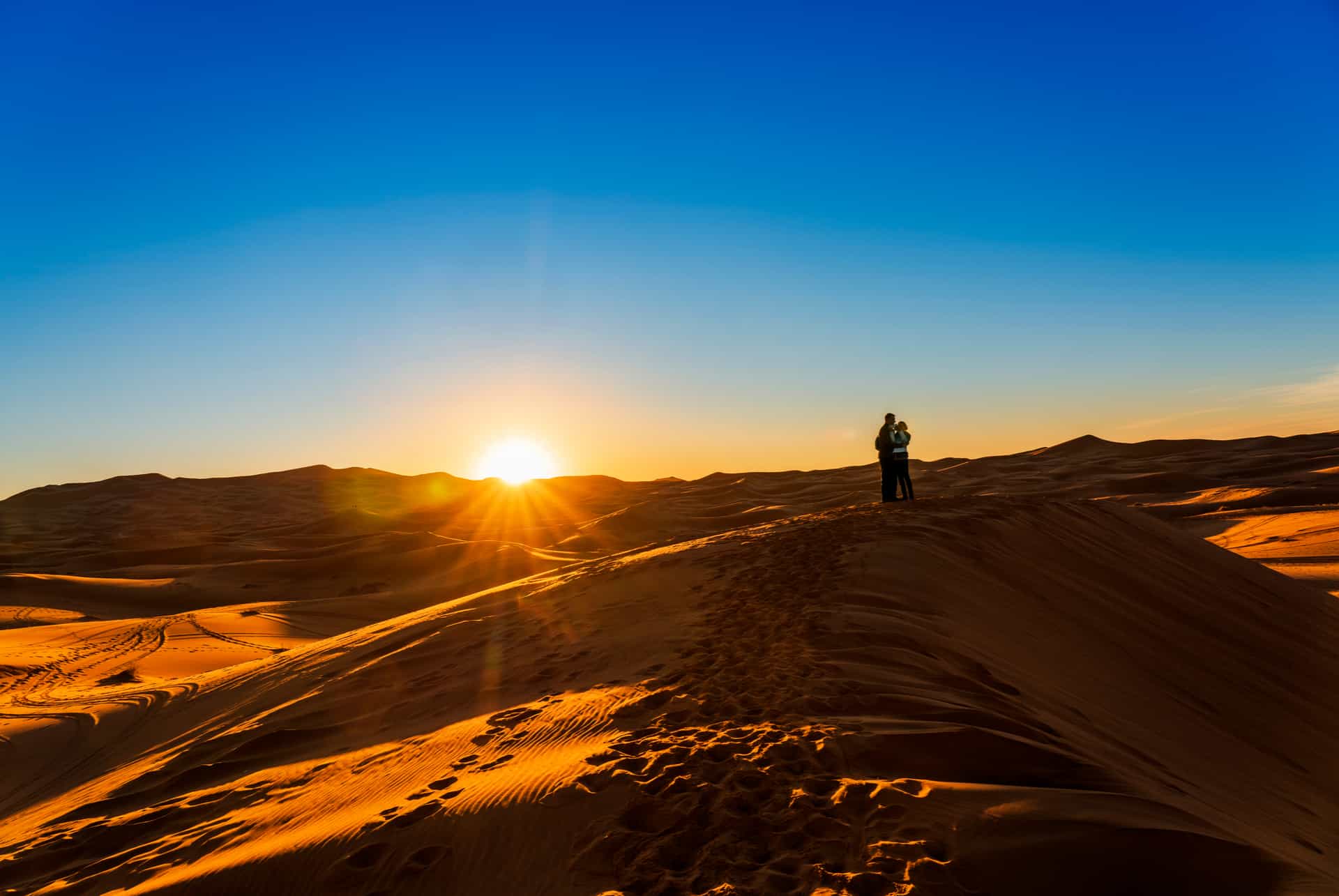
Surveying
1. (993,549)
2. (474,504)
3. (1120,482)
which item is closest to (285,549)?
(474,504)

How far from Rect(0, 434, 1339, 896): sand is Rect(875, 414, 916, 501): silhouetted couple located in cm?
113

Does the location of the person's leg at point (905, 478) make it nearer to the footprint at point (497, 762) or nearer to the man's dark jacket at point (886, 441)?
the man's dark jacket at point (886, 441)

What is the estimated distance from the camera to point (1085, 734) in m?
4.50

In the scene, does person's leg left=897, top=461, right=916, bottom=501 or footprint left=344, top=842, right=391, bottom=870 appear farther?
person's leg left=897, top=461, right=916, bottom=501

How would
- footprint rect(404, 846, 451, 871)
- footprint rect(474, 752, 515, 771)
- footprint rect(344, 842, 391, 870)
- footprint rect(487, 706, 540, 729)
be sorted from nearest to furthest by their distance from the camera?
1. footprint rect(404, 846, 451, 871)
2. footprint rect(344, 842, 391, 870)
3. footprint rect(474, 752, 515, 771)
4. footprint rect(487, 706, 540, 729)

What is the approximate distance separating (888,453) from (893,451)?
0.08 metres

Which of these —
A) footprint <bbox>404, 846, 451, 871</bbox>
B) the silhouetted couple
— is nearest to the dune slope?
footprint <bbox>404, 846, 451, 871</bbox>

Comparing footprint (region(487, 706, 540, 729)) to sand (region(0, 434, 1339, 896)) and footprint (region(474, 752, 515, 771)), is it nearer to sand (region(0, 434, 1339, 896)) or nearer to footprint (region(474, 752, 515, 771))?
sand (region(0, 434, 1339, 896))

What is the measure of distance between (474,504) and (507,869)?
43.5 metres

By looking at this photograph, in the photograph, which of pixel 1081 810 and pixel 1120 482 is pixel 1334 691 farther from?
pixel 1120 482

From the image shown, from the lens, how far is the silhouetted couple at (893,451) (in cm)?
1219

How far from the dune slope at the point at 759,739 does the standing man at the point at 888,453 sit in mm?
2314

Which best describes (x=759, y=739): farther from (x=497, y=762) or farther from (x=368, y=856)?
(x=368, y=856)

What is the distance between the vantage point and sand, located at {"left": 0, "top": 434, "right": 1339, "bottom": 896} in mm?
2965
